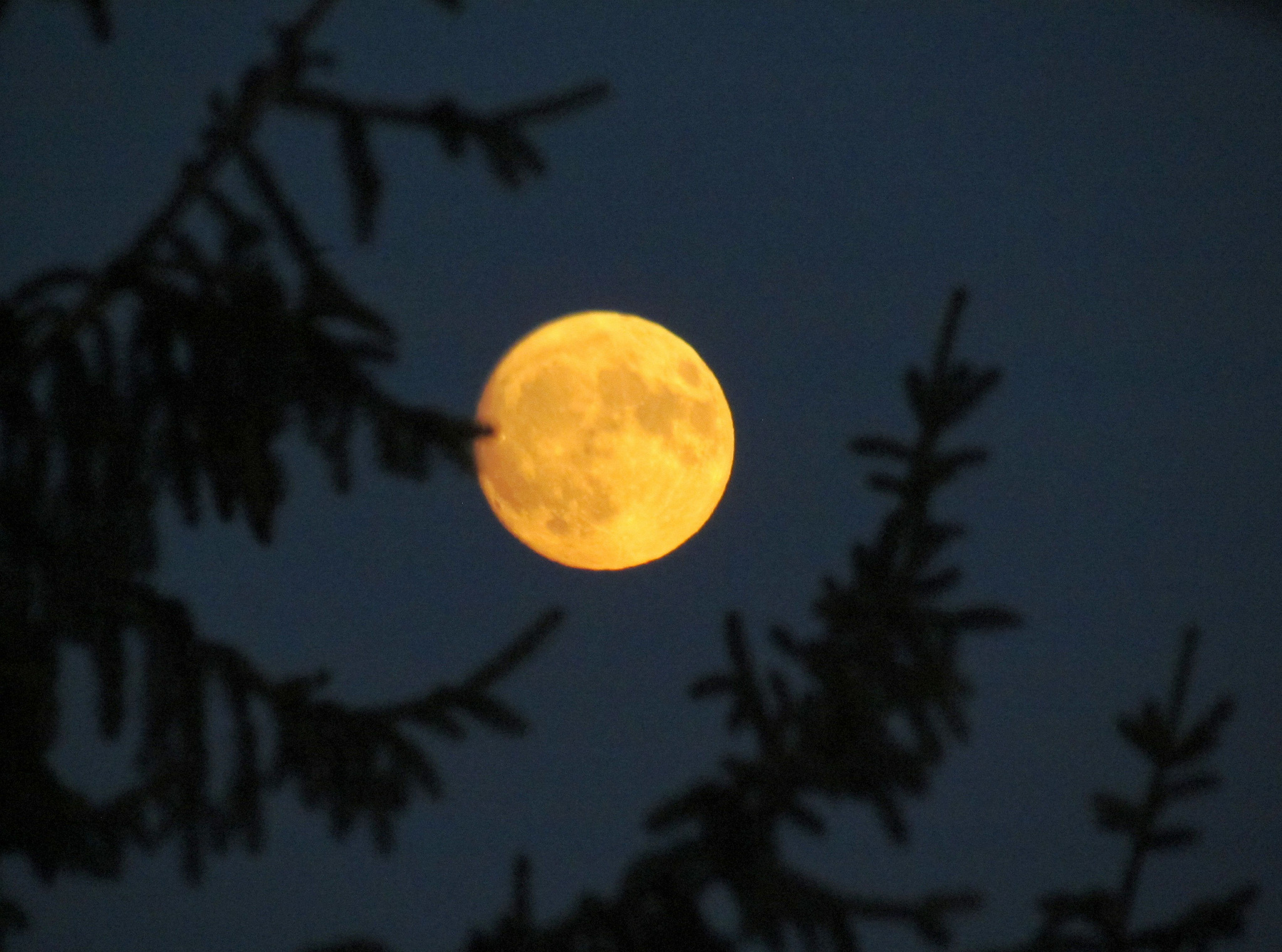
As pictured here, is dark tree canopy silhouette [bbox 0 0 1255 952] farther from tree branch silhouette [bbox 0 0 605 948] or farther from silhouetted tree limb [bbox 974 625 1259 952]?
silhouetted tree limb [bbox 974 625 1259 952]

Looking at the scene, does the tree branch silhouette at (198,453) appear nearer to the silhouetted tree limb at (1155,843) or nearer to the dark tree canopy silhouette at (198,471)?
the dark tree canopy silhouette at (198,471)

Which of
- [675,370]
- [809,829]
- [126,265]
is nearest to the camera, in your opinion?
[126,265]

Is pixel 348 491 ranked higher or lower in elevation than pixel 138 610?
higher

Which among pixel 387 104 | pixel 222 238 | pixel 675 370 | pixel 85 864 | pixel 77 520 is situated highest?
pixel 675 370

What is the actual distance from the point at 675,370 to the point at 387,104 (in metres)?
5.00

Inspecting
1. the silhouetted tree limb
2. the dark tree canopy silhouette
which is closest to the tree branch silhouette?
the dark tree canopy silhouette

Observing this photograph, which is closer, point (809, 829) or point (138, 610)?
point (138, 610)

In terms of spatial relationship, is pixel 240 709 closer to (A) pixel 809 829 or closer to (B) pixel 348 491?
(B) pixel 348 491

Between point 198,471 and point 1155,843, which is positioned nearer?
point 198,471

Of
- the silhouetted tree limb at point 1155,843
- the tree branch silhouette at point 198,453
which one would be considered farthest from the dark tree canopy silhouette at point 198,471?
the silhouetted tree limb at point 1155,843

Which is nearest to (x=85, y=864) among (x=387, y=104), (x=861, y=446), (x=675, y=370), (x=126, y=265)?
(x=126, y=265)

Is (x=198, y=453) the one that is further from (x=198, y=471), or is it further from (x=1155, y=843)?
(x=1155, y=843)

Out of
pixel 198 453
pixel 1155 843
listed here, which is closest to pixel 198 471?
pixel 198 453

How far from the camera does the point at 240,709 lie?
9.81ft
